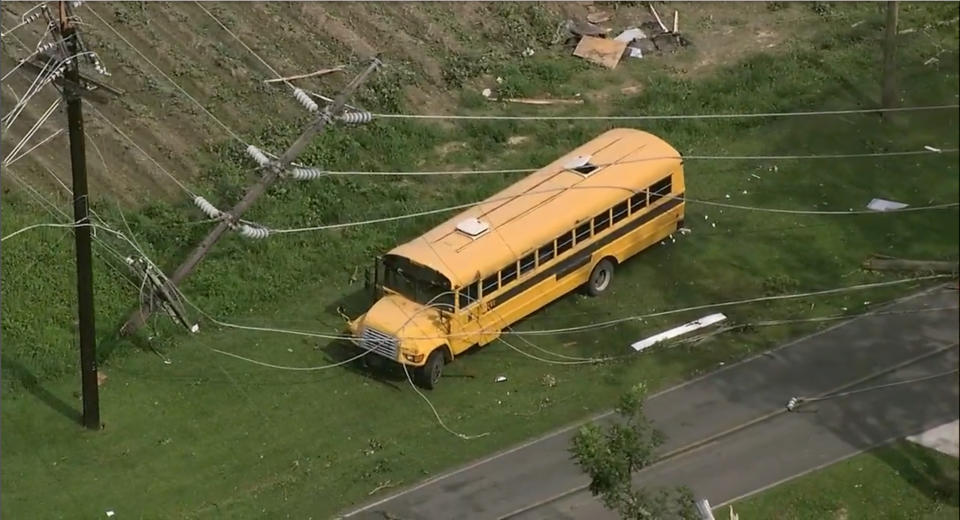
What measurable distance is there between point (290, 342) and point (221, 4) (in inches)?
468

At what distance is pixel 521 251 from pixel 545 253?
780 millimetres

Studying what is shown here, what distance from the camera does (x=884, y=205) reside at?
3142 centimetres

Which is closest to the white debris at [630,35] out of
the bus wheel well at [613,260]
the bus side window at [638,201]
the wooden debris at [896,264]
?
the bus side window at [638,201]

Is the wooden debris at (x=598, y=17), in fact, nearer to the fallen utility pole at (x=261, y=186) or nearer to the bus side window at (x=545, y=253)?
the bus side window at (x=545, y=253)

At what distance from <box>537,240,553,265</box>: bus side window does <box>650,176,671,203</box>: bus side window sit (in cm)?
292

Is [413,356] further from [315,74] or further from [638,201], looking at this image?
[315,74]

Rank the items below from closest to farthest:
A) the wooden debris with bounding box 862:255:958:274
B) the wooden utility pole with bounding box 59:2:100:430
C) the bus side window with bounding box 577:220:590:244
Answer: the wooden utility pole with bounding box 59:2:100:430
the wooden debris with bounding box 862:255:958:274
the bus side window with bounding box 577:220:590:244

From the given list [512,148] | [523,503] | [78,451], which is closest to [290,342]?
[78,451]

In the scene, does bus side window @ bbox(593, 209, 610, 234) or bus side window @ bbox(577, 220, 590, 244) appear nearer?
bus side window @ bbox(577, 220, 590, 244)

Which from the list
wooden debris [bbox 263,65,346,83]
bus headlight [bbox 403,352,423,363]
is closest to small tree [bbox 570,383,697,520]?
bus headlight [bbox 403,352,423,363]

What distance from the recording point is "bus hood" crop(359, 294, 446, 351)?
84.0 ft

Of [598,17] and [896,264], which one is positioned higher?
[598,17]

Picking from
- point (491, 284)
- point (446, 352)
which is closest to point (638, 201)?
point (491, 284)

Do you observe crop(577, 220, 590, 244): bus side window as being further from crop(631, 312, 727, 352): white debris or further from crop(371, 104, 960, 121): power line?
crop(371, 104, 960, 121): power line
